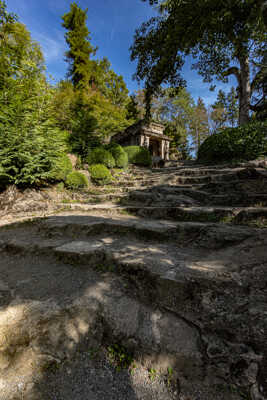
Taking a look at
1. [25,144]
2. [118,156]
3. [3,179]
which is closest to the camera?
[25,144]

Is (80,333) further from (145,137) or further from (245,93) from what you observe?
(245,93)

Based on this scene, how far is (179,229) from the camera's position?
242cm

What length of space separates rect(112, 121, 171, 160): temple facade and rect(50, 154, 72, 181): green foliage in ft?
29.7

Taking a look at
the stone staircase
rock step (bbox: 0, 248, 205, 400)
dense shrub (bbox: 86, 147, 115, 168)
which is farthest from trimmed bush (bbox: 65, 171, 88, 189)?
rock step (bbox: 0, 248, 205, 400)

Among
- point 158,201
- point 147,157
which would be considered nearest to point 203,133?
point 147,157

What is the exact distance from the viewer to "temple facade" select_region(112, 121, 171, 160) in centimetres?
1423

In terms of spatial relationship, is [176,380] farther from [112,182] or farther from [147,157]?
[147,157]

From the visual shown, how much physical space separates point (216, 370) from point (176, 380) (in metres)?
0.24

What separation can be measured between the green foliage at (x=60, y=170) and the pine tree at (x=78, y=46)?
54.3 feet

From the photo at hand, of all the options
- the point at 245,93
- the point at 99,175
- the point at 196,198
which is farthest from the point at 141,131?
the point at 196,198

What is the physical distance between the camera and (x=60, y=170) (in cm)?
584

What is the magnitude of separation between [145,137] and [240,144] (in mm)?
9163

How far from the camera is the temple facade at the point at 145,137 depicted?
14234mm

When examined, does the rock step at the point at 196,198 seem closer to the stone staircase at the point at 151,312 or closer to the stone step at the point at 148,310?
the stone staircase at the point at 151,312
